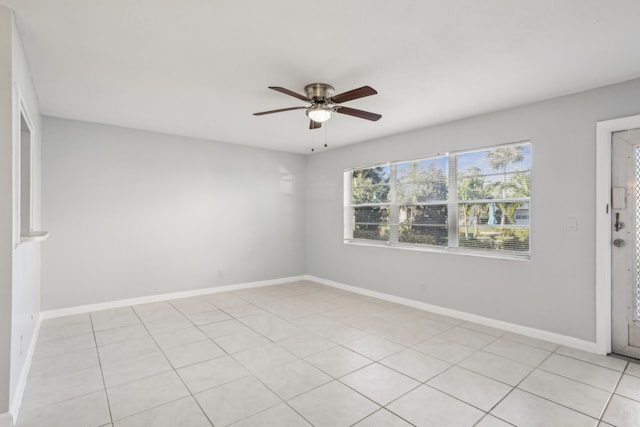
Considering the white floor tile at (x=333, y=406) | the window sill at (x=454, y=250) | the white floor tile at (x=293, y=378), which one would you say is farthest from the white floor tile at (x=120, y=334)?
the window sill at (x=454, y=250)

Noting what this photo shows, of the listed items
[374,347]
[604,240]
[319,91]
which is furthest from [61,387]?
[604,240]

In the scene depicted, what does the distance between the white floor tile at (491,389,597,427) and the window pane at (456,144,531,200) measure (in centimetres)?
216

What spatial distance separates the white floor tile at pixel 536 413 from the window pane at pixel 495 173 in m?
2.16

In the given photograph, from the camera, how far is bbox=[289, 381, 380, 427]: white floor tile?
6.88 ft

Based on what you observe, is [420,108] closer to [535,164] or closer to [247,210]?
[535,164]

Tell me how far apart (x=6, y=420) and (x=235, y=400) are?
1323 millimetres

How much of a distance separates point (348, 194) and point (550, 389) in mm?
3963

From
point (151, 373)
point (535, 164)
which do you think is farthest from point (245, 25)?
point (535, 164)

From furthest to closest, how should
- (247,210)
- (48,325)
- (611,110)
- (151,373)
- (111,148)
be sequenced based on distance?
(247,210) < (111,148) < (48,325) < (611,110) < (151,373)

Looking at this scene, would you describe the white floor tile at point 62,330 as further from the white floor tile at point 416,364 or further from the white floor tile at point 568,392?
the white floor tile at point 568,392

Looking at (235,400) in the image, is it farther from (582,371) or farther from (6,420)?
(582,371)

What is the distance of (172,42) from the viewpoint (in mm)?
2373

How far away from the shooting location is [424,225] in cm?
470

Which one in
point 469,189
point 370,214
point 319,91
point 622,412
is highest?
point 319,91
